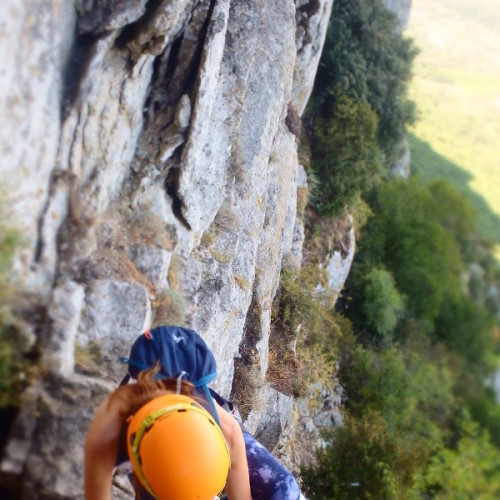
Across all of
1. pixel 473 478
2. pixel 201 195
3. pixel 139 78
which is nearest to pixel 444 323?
pixel 473 478

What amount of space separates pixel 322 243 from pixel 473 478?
803 centimetres

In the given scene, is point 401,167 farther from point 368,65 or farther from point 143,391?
point 143,391

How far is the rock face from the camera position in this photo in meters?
3.40

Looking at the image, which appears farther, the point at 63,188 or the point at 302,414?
the point at 302,414

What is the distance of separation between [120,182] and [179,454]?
10.9 ft

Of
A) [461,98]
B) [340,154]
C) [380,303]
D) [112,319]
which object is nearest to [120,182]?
[112,319]

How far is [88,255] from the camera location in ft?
13.9

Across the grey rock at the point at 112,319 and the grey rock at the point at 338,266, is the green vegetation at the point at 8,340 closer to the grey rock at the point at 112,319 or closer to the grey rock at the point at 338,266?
the grey rock at the point at 112,319

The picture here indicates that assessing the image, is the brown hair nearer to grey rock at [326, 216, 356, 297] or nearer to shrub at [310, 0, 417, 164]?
grey rock at [326, 216, 356, 297]

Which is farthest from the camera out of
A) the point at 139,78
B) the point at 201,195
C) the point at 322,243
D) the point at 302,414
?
the point at 322,243

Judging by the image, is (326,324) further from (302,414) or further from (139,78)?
(139,78)

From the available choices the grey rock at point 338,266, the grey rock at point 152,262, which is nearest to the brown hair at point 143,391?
the grey rock at point 152,262

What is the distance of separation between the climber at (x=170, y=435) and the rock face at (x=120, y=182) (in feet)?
2.55

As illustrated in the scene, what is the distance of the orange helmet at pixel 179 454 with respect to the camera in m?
2.24
